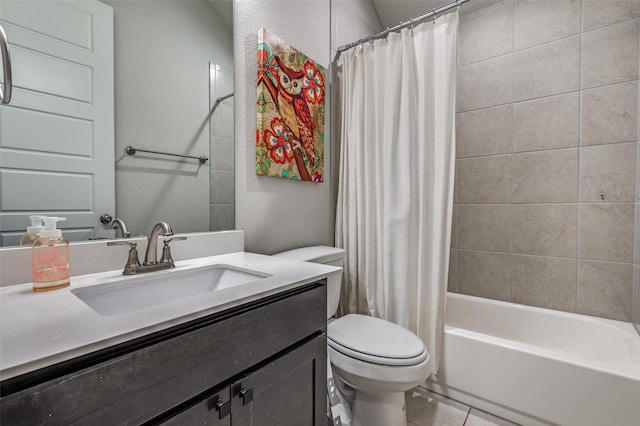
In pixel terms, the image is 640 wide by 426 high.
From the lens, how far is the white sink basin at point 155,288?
0.76 m

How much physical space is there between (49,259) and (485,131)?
2.35m

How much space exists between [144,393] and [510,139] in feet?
7.46

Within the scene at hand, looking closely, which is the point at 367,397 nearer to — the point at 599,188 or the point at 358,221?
the point at 358,221

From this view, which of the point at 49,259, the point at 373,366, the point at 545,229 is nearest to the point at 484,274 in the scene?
the point at 545,229

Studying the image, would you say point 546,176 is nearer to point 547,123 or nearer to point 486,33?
point 547,123

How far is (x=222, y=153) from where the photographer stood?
1282 millimetres

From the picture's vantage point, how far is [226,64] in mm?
1272

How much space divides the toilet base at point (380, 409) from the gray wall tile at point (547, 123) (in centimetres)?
170

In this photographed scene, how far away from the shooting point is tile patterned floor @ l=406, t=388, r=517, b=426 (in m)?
1.39

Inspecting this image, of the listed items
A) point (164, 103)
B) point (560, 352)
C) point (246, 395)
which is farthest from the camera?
point (560, 352)

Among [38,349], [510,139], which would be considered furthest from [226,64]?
[510,139]

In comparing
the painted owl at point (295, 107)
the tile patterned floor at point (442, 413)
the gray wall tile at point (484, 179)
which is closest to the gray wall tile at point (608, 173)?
the gray wall tile at point (484, 179)

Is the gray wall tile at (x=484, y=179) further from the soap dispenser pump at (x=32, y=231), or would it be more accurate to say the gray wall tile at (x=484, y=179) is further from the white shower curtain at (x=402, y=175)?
the soap dispenser pump at (x=32, y=231)

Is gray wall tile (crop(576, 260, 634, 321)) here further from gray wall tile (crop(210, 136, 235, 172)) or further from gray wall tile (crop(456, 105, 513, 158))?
gray wall tile (crop(210, 136, 235, 172))
